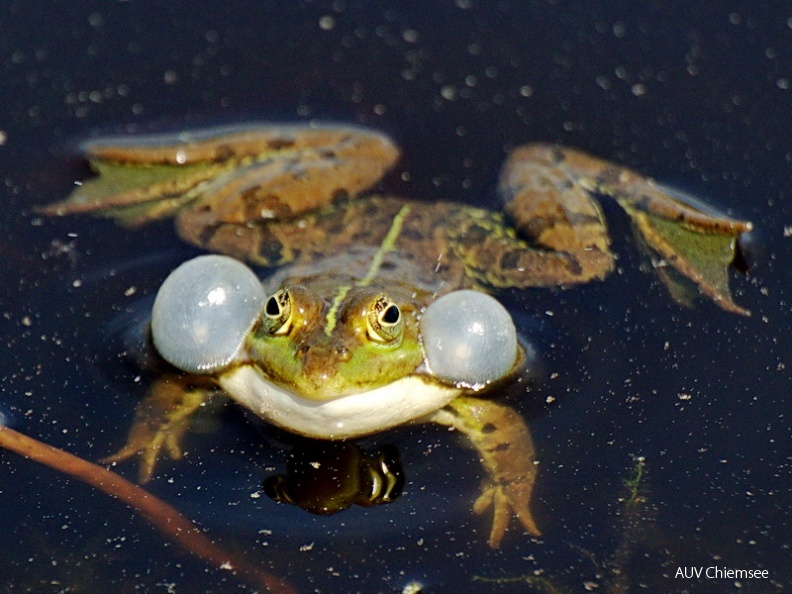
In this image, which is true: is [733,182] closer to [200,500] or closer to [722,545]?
[722,545]

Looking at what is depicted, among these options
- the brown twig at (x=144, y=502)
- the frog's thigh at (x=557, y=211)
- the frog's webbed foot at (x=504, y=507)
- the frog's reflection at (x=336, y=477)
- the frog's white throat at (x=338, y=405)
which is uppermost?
the frog's thigh at (x=557, y=211)

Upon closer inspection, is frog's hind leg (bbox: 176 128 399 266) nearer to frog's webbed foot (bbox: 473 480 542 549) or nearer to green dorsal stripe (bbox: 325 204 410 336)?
green dorsal stripe (bbox: 325 204 410 336)

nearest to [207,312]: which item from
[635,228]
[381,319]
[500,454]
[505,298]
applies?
[381,319]

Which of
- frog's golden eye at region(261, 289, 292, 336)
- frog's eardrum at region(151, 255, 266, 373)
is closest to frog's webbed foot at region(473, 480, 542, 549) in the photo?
frog's golden eye at region(261, 289, 292, 336)

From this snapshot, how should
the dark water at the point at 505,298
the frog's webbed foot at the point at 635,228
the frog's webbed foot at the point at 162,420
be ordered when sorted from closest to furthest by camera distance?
the dark water at the point at 505,298
the frog's webbed foot at the point at 162,420
the frog's webbed foot at the point at 635,228

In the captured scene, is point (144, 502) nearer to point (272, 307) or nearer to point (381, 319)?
point (272, 307)

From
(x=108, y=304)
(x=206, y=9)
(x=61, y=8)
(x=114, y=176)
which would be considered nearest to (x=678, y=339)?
(x=108, y=304)

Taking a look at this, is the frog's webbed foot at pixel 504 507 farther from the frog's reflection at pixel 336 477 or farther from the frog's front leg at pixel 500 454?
the frog's reflection at pixel 336 477

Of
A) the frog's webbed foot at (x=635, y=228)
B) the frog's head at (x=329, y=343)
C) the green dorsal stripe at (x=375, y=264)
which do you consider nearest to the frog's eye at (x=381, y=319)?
the frog's head at (x=329, y=343)
